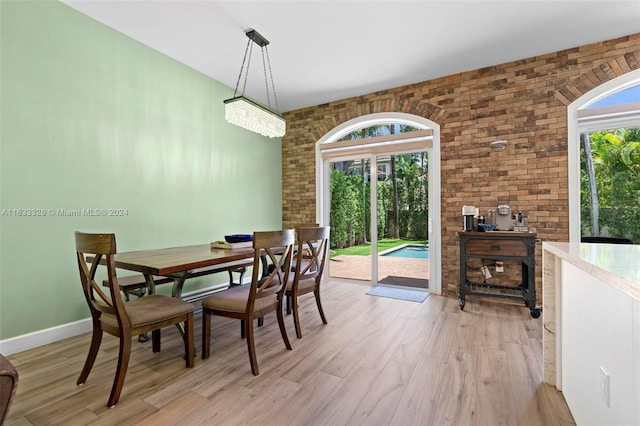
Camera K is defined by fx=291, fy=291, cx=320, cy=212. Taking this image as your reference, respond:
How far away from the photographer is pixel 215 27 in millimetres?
2928

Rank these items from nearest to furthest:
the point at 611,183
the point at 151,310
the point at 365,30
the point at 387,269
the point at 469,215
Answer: the point at 151,310
the point at 365,30
the point at 611,183
the point at 469,215
the point at 387,269

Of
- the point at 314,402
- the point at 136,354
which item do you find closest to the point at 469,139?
the point at 314,402

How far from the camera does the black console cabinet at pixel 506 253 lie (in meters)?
3.09

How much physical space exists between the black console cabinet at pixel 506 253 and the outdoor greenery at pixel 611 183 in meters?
0.86

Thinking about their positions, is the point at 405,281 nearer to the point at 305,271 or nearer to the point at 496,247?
the point at 496,247

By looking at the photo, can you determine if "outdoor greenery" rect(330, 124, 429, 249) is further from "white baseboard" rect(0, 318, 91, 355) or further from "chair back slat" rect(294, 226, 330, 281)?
"white baseboard" rect(0, 318, 91, 355)

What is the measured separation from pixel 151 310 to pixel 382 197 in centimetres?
349

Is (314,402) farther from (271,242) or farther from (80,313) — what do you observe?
(80,313)

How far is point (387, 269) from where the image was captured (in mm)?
4742

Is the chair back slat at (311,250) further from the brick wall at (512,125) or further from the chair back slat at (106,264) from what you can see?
the brick wall at (512,125)

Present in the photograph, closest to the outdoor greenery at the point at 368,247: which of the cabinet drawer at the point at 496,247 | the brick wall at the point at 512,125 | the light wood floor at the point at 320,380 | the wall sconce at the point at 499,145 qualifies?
the brick wall at the point at 512,125

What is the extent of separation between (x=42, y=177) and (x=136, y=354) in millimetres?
1678

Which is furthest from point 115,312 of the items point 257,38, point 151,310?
point 257,38

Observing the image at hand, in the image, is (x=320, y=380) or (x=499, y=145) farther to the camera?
(x=499, y=145)
